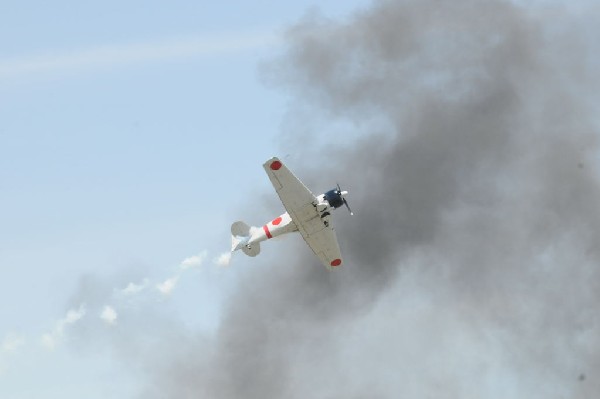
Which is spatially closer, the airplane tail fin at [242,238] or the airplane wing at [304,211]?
the airplane wing at [304,211]

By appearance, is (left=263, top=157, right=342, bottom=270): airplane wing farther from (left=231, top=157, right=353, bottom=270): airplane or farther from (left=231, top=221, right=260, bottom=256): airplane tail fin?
(left=231, top=221, right=260, bottom=256): airplane tail fin

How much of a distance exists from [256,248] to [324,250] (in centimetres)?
614

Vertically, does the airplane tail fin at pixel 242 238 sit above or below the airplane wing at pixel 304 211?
above

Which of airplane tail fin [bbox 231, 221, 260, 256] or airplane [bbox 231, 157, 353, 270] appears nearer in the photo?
airplane [bbox 231, 157, 353, 270]

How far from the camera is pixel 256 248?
460ft

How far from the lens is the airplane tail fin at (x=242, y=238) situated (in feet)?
459

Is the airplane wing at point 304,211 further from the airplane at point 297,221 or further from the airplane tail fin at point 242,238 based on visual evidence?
the airplane tail fin at point 242,238

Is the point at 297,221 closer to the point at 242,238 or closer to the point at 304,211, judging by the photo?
the point at 304,211

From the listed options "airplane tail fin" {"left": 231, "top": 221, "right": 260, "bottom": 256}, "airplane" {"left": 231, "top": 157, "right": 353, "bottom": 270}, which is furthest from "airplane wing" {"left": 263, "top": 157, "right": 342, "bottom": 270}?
"airplane tail fin" {"left": 231, "top": 221, "right": 260, "bottom": 256}

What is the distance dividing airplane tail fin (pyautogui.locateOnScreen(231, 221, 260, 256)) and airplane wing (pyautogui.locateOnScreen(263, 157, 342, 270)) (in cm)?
471

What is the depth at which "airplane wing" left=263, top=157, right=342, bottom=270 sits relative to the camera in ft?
437

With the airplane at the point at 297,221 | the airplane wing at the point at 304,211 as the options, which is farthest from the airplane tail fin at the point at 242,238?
the airplane wing at the point at 304,211

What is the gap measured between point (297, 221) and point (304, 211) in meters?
1.54

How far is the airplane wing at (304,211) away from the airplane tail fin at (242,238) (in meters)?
4.71
